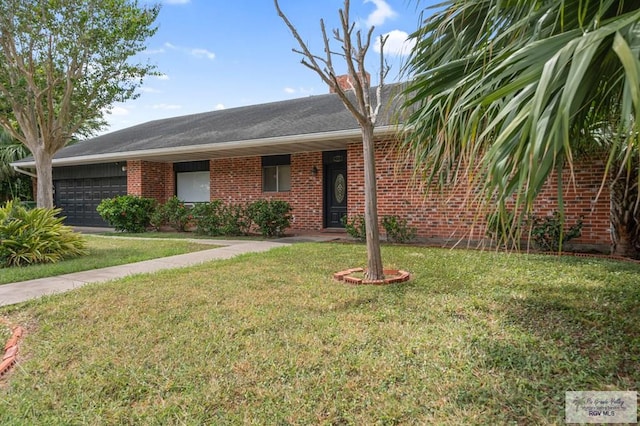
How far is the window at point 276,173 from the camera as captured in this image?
42.1ft

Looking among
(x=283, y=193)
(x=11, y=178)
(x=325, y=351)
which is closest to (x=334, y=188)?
(x=283, y=193)

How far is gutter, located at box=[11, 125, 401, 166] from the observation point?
9242 mm

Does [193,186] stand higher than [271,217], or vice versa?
[193,186]

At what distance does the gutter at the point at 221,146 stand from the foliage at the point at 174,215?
1668 millimetres

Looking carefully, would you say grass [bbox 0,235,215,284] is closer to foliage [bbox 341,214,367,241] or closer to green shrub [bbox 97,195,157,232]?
green shrub [bbox 97,195,157,232]

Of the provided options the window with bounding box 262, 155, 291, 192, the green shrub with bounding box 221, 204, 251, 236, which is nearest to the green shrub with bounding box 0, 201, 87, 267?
the green shrub with bounding box 221, 204, 251, 236

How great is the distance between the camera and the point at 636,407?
7.18ft

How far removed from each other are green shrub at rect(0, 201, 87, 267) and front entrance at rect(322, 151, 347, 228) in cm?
669

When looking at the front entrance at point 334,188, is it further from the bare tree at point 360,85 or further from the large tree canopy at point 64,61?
the bare tree at point 360,85

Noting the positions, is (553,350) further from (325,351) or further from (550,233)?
(550,233)

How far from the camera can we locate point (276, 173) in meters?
13.2

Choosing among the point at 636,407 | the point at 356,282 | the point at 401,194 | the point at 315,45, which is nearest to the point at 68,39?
the point at 315,45

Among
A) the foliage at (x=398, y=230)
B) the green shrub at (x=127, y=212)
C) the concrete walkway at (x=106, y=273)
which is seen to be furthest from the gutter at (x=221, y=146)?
the concrete walkway at (x=106, y=273)

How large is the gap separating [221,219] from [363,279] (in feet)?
24.2
